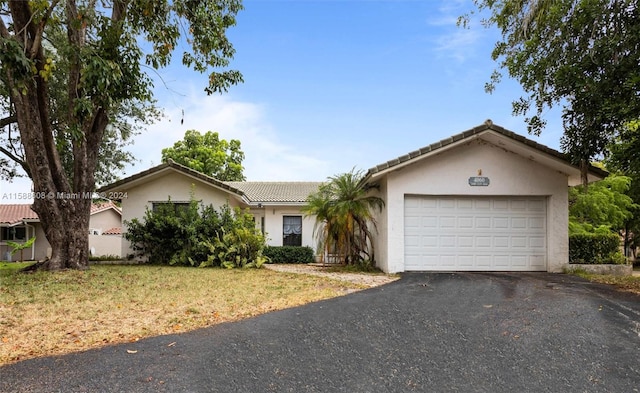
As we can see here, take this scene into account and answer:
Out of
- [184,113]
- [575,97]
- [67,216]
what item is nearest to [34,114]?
[67,216]

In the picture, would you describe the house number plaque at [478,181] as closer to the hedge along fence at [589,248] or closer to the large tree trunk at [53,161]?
the hedge along fence at [589,248]

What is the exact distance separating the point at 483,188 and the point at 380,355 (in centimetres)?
820

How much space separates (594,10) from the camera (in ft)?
28.0

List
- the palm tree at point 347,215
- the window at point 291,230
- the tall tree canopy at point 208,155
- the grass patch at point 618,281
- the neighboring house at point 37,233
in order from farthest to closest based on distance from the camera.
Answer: the tall tree canopy at point 208,155 → the neighboring house at point 37,233 → the window at point 291,230 → the palm tree at point 347,215 → the grass patch at point 618,281

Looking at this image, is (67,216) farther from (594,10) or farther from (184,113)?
(594,10)

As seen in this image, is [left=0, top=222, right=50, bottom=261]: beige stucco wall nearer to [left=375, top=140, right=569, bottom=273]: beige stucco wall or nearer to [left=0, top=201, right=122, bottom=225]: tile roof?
[left=0, top=201, right=122, bottom=225]: tile roof

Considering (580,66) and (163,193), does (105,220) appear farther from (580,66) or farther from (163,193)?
(580,66)

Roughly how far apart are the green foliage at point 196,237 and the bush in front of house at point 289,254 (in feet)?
8.61

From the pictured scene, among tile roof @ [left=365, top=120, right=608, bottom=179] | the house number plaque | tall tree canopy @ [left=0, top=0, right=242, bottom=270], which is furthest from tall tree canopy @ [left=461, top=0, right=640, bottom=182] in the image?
tall tree canopy @ [left=0, top=0, right=242, bottom=270]

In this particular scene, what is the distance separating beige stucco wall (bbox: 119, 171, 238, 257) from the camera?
51.7ft

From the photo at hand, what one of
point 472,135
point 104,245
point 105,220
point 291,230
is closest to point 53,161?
point 291,230

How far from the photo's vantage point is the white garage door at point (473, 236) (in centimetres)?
1116

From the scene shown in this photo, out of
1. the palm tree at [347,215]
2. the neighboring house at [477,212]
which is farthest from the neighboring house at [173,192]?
the neighboring house at [477,212]

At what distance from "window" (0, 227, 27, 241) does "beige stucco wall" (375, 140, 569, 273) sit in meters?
25.5
